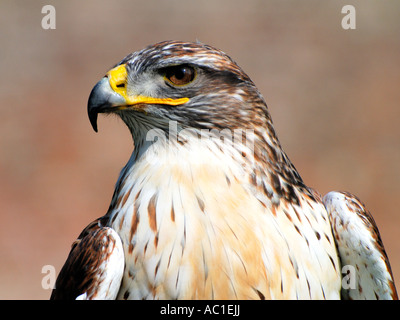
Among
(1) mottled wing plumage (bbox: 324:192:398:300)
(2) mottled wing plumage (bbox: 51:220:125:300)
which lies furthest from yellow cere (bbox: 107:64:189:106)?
(1) mottled wing plumage (bbox: 324:192:398:300)

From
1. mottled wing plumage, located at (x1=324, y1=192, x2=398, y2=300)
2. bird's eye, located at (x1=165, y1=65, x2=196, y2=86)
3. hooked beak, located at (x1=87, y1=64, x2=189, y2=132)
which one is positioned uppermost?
bird's eye, located at (x1=165, y1=65, x2=196, y2=86)

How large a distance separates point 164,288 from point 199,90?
38.9 inches

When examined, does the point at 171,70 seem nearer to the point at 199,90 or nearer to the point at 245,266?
the point at 199,90

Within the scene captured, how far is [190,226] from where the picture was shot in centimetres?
256

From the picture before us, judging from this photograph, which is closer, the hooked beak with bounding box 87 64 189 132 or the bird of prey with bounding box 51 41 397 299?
the bird of prey with bounding box 51 41 397 299

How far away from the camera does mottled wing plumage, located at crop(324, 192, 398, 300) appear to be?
111 inches

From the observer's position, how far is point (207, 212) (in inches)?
101

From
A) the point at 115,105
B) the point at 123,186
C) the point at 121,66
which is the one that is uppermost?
the point at 121,66

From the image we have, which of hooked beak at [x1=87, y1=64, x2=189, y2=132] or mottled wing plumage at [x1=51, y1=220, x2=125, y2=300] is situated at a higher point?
hooked beak at [x1=87, y1=64, x2=189, y2=132]

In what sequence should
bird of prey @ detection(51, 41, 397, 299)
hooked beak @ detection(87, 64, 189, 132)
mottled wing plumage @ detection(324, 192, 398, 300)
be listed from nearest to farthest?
bird of prey @ detection(51, 41, 397, 299), hooked beak @ detection(87, 64, 189, 132), mottled wing plumage @ detection(324, 192, 398, 300)

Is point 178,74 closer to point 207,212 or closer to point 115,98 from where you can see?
point 115,98

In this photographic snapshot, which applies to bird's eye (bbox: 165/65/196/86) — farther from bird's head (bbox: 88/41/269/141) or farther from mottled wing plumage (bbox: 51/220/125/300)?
mottled wing plumage (bbox: 51/220/125/300)

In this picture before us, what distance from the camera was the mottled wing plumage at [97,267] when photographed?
2553mm

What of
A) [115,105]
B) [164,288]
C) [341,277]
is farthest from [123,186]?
[341,277]
